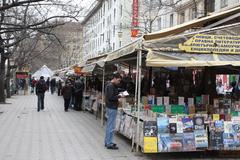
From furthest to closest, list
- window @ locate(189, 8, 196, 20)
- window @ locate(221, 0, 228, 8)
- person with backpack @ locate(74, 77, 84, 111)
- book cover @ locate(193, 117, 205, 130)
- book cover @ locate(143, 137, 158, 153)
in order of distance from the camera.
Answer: window @ locate(189, 8, 196, 20) → window @ locate(221, 0, 228, 8) → person with backpack @ locate(74, 77, 84, 111) → book cover @ locate(193, 117, 205, 130) → book cover @ locate(143, 137, 158, 153)

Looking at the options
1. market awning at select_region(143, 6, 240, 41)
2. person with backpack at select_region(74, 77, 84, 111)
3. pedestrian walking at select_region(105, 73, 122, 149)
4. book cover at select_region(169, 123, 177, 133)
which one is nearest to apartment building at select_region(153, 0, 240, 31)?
person with backpack at select_region(74, 77, 84, 111)

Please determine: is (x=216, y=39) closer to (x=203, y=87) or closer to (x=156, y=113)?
(x=156, y=113)

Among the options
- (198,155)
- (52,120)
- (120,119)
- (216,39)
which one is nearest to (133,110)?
(120,119)

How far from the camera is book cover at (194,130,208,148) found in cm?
967

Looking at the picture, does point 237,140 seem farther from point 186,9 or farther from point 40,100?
point 186,9

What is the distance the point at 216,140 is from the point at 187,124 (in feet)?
2.48

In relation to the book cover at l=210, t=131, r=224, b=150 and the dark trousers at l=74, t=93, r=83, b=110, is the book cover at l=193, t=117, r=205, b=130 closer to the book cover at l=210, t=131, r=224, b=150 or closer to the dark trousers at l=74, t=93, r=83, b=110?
Answer: the book cover at l=210, t=131, r=224, b=150

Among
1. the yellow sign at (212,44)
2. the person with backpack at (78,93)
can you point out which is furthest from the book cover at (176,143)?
the person with backpack at (78,93)

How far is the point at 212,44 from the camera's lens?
392 inches

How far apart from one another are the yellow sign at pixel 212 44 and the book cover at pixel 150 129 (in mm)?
1772

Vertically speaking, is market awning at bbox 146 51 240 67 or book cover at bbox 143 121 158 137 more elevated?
market awning at bbox 146 51 240 67

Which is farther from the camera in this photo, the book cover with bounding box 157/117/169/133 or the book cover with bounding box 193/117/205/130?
the book cover with bounding box 193/117/205/130

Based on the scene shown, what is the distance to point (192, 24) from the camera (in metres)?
11.5

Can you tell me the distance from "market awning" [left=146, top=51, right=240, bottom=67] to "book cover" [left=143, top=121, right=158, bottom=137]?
1.22 metres
